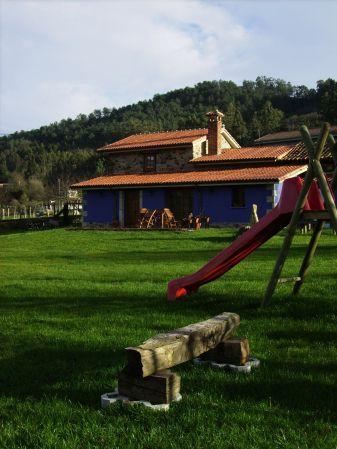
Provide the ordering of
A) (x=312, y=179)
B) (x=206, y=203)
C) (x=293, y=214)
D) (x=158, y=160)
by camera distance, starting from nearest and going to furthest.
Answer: (x=312, y=179) → (x=293, y=214) → (x=206, y=203) → (x=158, y=160)

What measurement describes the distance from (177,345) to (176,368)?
93cm

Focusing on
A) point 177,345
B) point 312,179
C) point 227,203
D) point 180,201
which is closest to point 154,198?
point 180,201

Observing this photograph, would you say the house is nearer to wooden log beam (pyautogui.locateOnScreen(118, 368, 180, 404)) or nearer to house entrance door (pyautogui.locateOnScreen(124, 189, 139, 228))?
house entrance door (pyautogui.locateOnScreen(124, 189, 139, 228))

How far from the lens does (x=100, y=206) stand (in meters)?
33.2

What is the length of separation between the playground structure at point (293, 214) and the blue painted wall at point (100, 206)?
24.9 metres

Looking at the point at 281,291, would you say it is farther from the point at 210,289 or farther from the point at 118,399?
the point at 118,399

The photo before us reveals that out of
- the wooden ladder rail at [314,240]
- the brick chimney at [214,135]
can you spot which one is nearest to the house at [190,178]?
the brick chimney at [214,135]

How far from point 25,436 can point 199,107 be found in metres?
113

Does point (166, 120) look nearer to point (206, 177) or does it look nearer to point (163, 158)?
point (163, 158)

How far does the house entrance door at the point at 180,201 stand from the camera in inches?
1206

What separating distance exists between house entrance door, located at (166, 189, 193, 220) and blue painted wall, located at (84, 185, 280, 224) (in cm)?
37

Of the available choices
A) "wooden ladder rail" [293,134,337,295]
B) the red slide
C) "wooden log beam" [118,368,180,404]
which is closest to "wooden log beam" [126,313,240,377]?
"wooden log beam" [118,368,180,404]

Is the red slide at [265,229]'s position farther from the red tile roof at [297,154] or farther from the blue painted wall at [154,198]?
the blue painted wall at [154,198]

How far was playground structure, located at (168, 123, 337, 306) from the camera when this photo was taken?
6.40 meters
